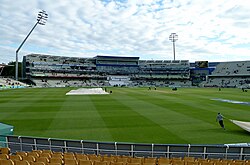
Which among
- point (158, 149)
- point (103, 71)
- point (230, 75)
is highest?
point (103, 71)

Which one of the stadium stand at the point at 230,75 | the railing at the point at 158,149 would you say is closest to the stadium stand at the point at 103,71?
the stadium stand at the point at 230,75

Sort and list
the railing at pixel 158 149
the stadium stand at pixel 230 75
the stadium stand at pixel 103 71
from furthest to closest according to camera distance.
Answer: the stadium stand at pixel 103 71 < the stadium stand at pixel 230 75 < the railing at pixel 158 149

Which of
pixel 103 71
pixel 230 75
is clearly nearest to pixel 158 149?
pixel 230 75

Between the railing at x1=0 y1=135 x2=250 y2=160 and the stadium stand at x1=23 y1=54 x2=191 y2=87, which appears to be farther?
the stadium stand at x1=23 y1=54 x2=191 y2=87

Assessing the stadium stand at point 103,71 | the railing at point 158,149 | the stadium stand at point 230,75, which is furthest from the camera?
the stadium stand at point 103,71

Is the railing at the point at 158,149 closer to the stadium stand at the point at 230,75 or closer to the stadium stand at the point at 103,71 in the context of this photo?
the stadium stand at the point at 103,71

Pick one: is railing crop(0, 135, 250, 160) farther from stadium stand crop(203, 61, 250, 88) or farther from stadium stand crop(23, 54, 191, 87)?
stadium stand crop(203, 61, 250, 88)

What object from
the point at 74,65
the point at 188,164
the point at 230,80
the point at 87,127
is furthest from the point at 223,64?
the point at 188,164

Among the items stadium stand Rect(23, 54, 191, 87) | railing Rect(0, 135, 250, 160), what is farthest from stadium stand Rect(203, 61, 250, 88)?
railing Rect(0, 135, 250, 160)

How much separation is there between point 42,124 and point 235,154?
13.7 m

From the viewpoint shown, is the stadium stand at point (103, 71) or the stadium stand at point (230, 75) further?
the stadium stand at point (103, 71)

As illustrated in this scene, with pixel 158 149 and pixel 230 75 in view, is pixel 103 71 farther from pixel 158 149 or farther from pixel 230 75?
pixel 158 149

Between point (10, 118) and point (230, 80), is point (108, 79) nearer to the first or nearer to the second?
point (230, 80)

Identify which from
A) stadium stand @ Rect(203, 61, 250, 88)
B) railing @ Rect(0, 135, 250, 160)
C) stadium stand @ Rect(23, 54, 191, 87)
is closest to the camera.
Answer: railing @ Rect(0, 135, 250, 160)
